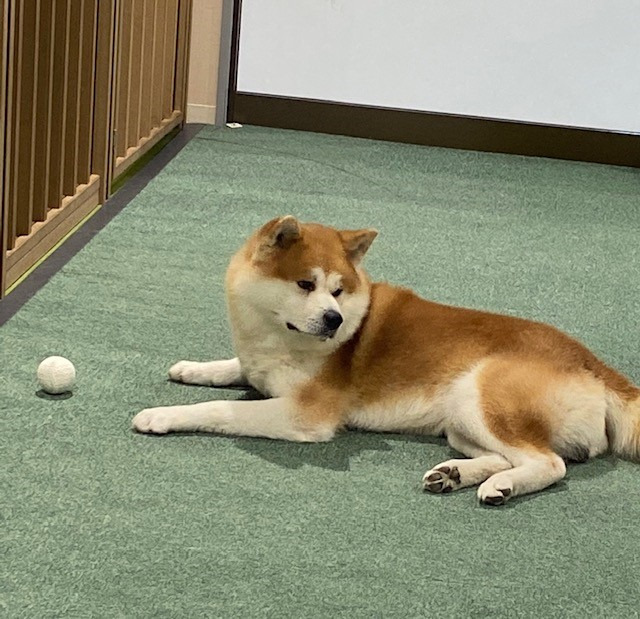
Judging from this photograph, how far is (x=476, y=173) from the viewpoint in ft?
16.0

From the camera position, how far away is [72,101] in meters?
3.59

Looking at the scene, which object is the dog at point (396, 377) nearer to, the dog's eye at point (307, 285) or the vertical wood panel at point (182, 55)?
the dog's eye at point (307, 285)

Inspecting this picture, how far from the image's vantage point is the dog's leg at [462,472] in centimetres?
228

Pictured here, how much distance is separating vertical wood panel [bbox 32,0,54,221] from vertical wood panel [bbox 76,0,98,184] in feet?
0.96

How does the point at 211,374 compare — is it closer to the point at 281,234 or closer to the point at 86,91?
the point at 281,234

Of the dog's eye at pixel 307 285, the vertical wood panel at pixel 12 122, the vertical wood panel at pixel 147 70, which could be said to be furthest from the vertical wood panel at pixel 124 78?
the dog's eye at pixel 307 285

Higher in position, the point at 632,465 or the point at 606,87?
the point at 606,87

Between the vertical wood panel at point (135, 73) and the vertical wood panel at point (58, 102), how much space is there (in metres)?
0.65

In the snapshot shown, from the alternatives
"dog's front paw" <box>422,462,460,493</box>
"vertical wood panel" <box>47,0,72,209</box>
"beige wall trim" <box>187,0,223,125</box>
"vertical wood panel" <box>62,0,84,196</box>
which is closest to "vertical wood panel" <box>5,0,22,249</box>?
"vertical wood panel" <box>47,0,72,209</box>

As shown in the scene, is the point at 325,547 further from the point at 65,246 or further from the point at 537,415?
the point at 65,246

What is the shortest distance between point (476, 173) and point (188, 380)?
8.37 feet

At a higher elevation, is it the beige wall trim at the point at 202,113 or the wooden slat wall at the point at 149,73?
the wooden slat wall at the point at 149,73

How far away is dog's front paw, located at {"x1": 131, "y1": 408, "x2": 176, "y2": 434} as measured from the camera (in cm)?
237

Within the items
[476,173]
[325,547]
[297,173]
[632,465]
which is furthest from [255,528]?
[476,173]
